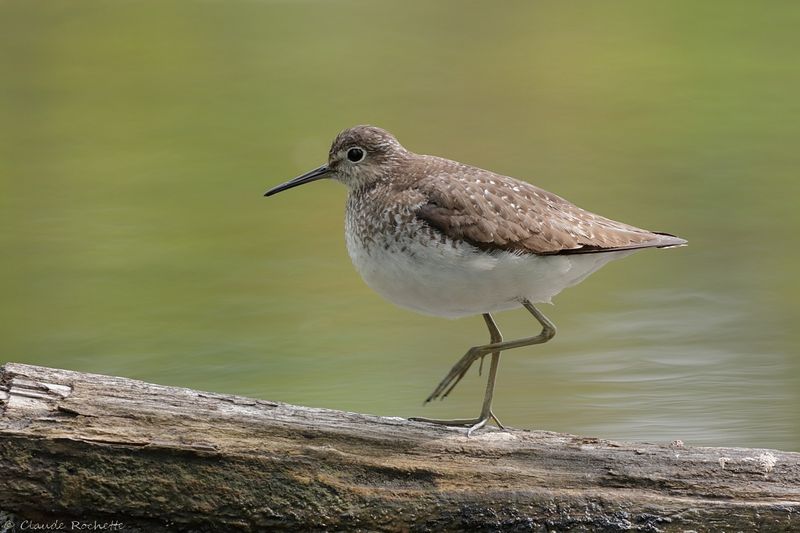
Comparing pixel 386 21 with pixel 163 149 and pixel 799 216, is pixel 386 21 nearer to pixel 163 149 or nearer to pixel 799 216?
pixel 163 149

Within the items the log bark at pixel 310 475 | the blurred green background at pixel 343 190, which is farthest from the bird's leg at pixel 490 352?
the blurred green background at pixel 343 190

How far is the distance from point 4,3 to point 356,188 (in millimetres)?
15495

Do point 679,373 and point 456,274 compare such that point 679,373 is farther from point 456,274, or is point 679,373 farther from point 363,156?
point 456,274

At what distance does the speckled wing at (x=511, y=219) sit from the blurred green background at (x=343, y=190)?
210cm

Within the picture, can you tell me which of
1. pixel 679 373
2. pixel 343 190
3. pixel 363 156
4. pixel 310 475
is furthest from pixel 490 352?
pixel 343 190

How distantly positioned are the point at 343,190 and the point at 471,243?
862 cm

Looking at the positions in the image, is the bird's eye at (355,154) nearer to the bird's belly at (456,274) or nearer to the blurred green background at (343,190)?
the bird's belly at (456,274)

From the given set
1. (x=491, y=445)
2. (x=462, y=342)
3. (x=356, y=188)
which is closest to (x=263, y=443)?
(x=491, y=445)

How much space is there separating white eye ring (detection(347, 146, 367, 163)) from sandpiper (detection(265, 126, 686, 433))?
0.88 ft

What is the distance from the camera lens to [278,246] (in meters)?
13.7

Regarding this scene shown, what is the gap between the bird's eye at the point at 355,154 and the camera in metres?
7.74

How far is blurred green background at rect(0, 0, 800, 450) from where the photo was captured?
10195 mm

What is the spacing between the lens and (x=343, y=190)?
1537 cm

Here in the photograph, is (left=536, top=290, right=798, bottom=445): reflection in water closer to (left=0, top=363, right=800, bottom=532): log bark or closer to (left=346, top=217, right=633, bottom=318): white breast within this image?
(left=346, top=217, right=633, bottom=318): white breast
